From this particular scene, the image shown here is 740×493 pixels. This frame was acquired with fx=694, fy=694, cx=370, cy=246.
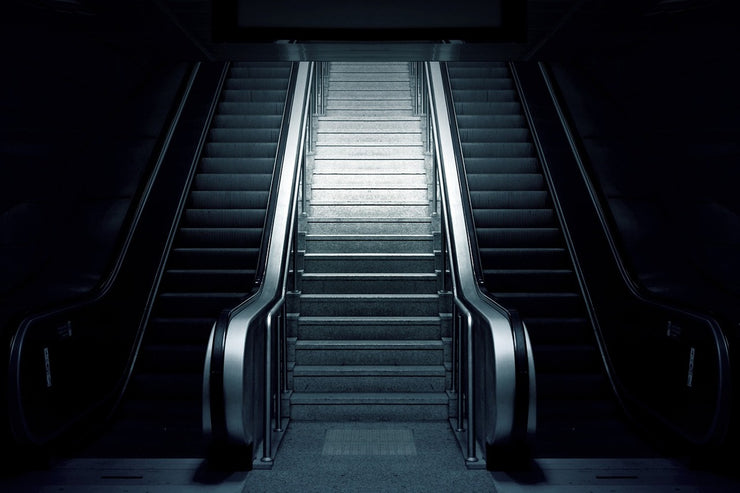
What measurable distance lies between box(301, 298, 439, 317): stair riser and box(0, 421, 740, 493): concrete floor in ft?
5.51

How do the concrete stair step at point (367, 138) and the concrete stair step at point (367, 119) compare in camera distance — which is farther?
the concrete stair step at point (367, 119)

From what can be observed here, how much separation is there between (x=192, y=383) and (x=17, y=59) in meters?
3.17

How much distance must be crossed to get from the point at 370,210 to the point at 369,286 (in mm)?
1349

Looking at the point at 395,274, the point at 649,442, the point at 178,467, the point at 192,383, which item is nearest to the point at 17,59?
the point at 192,383

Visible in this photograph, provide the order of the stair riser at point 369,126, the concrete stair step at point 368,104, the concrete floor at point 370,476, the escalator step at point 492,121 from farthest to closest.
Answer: the concrete stair step at point 368,104
the stair riser at point 369,126
the escalator step at point 492,121
the concrete floor at point 370,476

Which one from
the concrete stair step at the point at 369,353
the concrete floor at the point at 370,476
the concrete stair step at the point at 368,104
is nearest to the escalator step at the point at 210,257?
the concrete stair step at the point at 369,353

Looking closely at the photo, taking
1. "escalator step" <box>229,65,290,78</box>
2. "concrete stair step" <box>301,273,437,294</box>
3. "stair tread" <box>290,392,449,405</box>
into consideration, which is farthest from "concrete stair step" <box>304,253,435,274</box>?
"escalator step" <box>229,65,290,78</box>

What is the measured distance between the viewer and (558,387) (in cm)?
475

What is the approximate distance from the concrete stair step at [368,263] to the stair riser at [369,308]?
52cm

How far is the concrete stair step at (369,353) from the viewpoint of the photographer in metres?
5.02

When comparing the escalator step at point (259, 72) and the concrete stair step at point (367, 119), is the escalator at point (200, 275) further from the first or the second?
the concrete stair step at point (367, 119)

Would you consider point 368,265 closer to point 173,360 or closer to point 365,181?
point 365,181

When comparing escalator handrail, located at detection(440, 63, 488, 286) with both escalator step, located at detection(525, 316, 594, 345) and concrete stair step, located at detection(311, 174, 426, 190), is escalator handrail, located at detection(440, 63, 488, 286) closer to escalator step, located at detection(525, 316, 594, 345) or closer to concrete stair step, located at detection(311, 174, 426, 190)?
escalator step, located at detection(525, 316, 594, 345)

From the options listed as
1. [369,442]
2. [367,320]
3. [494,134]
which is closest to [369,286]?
[367,320]
